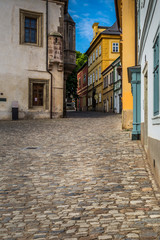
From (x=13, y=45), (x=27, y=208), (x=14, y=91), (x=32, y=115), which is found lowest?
(x=27, y=208)

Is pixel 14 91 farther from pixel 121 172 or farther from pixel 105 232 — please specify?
pixel 105 232

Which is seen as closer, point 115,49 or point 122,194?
point 122,194

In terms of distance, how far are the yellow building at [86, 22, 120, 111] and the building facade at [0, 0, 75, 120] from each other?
18923 millimetres

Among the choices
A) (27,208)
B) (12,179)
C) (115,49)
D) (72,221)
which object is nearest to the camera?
(72,221)

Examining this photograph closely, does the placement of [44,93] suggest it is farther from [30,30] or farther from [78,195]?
[78,195]

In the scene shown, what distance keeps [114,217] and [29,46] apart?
66.4 ft

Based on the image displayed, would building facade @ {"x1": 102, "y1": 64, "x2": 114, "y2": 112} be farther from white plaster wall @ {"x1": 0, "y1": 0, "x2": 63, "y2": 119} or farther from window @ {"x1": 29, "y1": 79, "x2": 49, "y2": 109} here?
white plaster wall @ {"x1": 0, "y1": 0, "x2": 63, "y2": 119}

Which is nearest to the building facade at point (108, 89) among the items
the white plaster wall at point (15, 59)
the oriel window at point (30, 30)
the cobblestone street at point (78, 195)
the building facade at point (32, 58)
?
the building facade at point (32, 58)

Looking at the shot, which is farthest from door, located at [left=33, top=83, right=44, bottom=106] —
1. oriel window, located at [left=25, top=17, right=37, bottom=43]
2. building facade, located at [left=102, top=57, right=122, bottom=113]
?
building facade, located at [left=102, top=57, right=122, bottom=113]

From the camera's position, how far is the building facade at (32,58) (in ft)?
71.7

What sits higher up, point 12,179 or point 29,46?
point 29,46

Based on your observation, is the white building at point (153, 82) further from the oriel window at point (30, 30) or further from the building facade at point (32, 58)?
the oriel window at point (30, 30)

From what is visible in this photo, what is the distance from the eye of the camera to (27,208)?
448 cm

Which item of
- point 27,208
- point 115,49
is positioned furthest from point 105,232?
point 115,49
